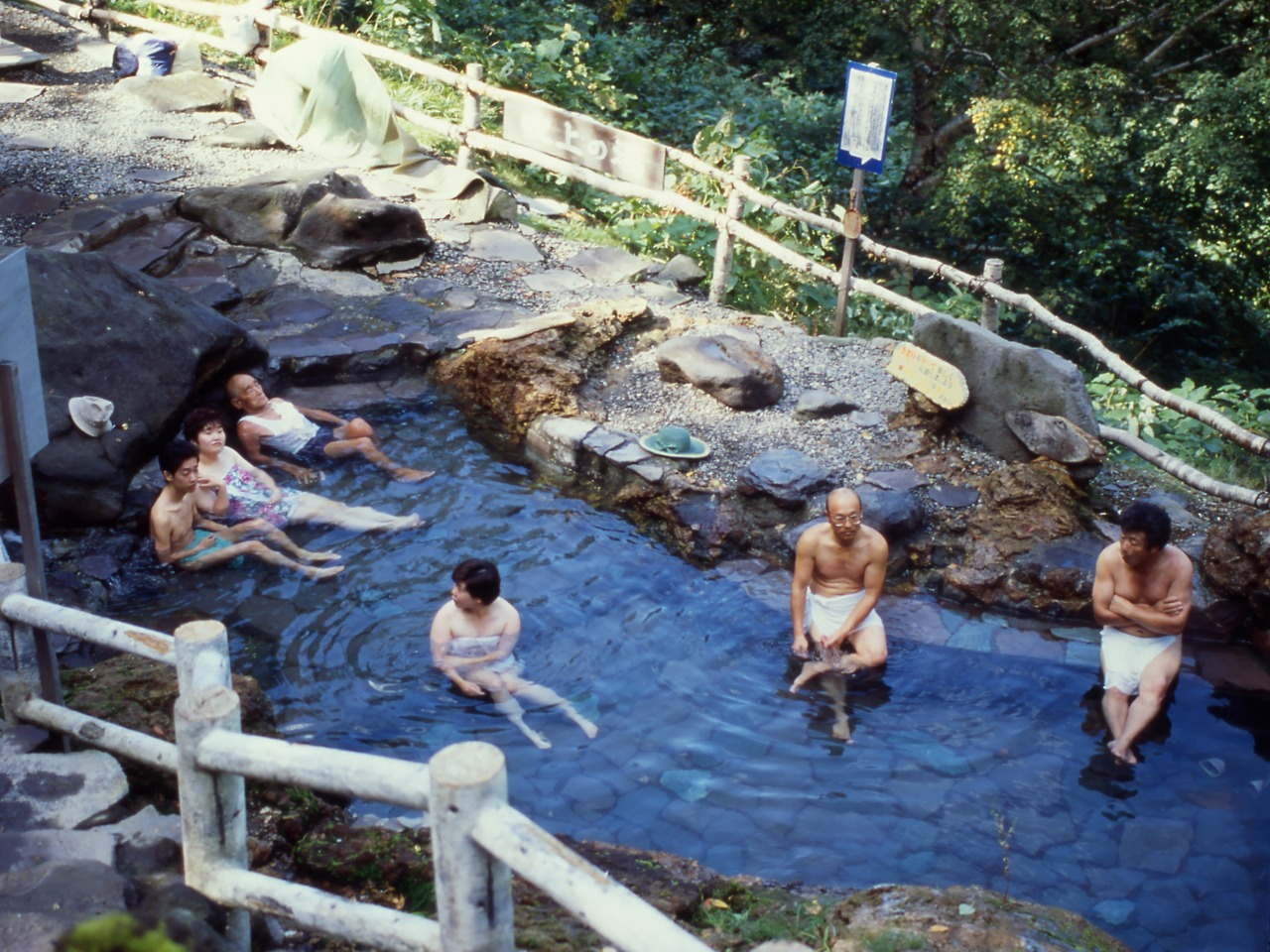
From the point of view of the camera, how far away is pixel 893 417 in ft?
23.8

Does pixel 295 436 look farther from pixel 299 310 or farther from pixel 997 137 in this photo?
pixel 997 137

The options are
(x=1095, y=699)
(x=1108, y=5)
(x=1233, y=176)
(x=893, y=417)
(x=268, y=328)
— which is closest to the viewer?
(x=1095, y=699)

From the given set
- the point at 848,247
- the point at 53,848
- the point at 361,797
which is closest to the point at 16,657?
the point at 53,848

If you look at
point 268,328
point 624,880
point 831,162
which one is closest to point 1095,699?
point 624,880

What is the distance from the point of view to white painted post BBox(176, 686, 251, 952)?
8.43 feet

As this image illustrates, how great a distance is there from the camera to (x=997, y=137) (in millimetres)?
11898

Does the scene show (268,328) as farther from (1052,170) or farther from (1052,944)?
(1052,170)

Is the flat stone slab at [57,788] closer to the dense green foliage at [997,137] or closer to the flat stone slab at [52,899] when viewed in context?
the flat stone slab at [52,899]

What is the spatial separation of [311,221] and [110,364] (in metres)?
3.32

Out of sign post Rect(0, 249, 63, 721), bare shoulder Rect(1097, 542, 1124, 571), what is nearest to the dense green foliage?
bare shoulder Rect(1097, 542, 1124, 571)

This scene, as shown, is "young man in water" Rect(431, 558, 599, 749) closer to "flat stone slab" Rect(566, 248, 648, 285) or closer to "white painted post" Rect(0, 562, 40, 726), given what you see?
"white painted post" Rect(0, 562, 40, 726)

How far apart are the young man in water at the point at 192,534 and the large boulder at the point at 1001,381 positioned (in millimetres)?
3777

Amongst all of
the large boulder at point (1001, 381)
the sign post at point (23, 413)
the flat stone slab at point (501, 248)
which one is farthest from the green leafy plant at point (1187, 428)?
the sign post at point (23, 413)

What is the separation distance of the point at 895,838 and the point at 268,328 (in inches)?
224
